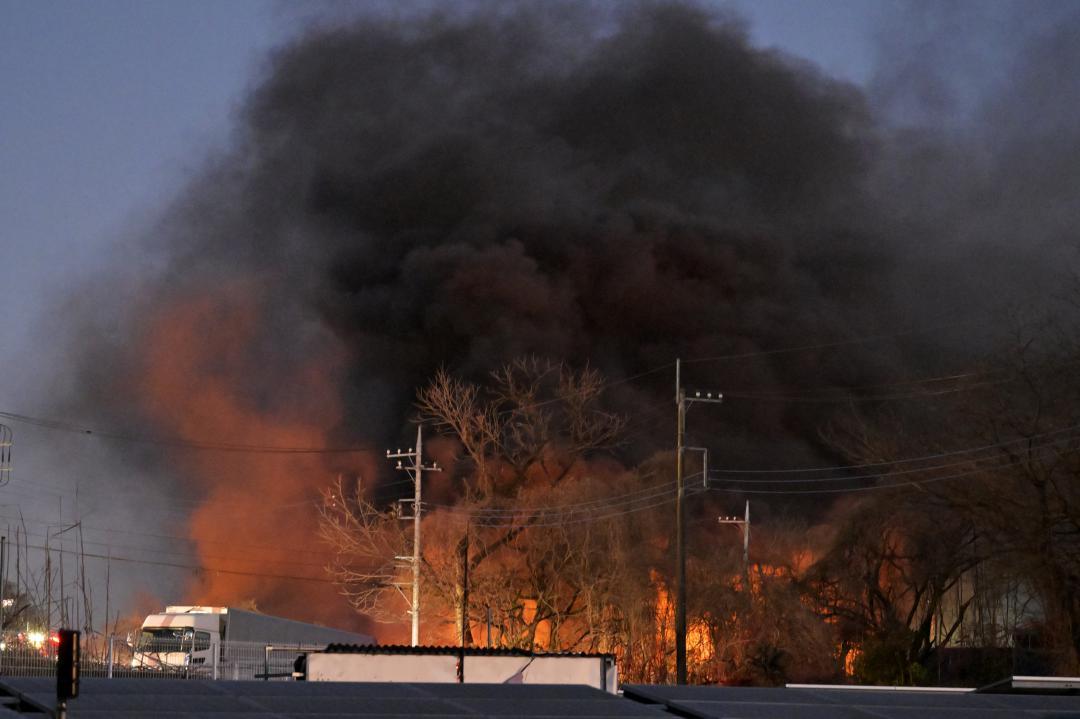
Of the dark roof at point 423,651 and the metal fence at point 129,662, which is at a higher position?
the dark roof at point 423,651

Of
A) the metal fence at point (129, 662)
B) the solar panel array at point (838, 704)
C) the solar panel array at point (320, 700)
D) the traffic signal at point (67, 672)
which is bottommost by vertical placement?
the metal fence at point (129, 662)

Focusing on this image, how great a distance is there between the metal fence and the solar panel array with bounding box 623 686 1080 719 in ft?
51.5

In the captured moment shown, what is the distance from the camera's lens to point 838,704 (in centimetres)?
1541

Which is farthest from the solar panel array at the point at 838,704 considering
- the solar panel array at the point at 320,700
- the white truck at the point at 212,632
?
the white truck at the point at 212,632

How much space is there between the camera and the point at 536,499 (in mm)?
62938

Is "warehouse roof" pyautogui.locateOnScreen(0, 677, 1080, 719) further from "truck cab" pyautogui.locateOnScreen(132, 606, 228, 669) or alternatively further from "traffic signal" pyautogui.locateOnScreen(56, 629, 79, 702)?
"truck cab" pyautogui.locateOnScreen(132, 606, 228, 669)

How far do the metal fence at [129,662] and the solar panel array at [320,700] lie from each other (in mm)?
15663

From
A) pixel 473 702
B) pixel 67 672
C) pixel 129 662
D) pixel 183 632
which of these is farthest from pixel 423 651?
pixel 183 632

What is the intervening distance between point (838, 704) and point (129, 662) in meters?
25.0

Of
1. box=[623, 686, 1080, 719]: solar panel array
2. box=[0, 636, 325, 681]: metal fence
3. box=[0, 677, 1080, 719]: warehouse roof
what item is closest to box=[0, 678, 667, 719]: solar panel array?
box=[0, 677, 1080, 719]: warehouse roof

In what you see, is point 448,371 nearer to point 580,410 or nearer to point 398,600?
point 580,410

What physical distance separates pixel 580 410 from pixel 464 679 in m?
43.5

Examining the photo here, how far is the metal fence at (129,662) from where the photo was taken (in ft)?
103

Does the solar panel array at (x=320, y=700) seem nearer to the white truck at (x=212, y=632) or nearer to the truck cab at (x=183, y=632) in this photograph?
the white truck at (x=212, y=632)
